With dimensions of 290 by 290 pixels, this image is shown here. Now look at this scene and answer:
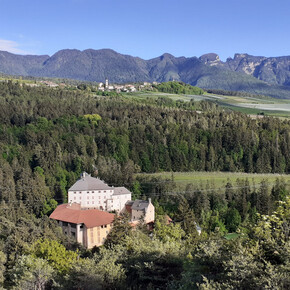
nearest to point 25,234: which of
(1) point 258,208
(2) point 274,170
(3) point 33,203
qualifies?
(3) point 33,203

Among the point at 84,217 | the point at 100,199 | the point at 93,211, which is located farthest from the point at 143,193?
the point at 84,217

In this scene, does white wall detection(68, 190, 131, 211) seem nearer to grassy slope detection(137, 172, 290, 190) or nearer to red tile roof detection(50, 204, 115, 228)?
red tile roof detection(50, 204, 115, 228)

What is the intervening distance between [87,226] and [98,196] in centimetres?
1310

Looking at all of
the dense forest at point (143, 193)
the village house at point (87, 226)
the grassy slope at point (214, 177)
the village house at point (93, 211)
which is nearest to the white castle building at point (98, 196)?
the village house at point (93, 211)

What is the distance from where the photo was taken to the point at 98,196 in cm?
5641

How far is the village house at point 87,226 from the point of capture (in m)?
43.9

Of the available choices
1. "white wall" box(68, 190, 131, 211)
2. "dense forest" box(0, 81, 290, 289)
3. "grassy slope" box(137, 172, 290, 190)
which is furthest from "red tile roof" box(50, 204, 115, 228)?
"grassy slope" box(137, 172, 290, 190)

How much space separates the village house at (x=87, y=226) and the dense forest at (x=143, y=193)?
3.44 metres

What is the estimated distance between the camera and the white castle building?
2194 inches

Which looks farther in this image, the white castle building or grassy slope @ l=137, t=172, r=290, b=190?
grassy slope @ l=137, t=172, r=290, b=190

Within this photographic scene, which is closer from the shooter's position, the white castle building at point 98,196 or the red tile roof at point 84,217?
the red tile roof at point 84,217

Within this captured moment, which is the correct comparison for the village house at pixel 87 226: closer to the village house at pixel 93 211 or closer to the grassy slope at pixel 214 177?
the village house at pixel 93 211

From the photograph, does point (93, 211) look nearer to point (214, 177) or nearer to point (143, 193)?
point (143, 193)

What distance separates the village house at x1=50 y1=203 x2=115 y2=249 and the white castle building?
848 cm
